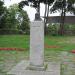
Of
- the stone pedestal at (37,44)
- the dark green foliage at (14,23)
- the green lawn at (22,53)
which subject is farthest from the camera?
the dark green foliage at (14,23)

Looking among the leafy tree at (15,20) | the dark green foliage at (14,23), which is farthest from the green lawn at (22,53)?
the leafy tree at (15,20)

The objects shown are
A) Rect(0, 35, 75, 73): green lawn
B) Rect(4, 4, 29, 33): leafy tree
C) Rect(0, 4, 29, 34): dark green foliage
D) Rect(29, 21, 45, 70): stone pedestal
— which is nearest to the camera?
Rect(29, 21, 45, 70): stone pedestal

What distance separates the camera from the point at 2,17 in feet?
154

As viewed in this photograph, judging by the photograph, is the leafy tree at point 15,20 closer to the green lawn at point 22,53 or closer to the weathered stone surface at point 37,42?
the green lawn at point 22,53

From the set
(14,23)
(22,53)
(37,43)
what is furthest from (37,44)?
(14,23)

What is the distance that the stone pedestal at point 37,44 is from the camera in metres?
10.1

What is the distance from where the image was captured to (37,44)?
10125 millimetres

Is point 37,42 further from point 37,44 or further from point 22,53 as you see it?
point 22,53

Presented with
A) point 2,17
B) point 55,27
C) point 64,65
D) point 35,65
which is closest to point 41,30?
point 35,65

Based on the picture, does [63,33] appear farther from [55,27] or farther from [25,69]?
[25,69]

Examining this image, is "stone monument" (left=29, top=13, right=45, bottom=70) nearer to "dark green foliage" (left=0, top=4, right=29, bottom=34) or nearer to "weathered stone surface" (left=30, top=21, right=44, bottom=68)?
"weathered stone surface" (left=30, top=21, right=44, bottom=68)

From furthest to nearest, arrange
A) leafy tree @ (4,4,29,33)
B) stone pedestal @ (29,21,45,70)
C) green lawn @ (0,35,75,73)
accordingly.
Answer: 1. leafy tree @ (4,4,29,33)
2. green lawn @ (0,35,75,73)
3. stone pedestal @ (29,21,45,70)

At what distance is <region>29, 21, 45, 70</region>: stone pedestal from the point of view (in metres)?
10.1

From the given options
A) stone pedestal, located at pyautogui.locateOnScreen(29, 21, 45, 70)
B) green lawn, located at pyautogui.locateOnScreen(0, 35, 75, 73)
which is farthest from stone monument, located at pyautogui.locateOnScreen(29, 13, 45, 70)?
green lawn, located at pyautogui.locateOnScreen(0, 35, 75, 73)
